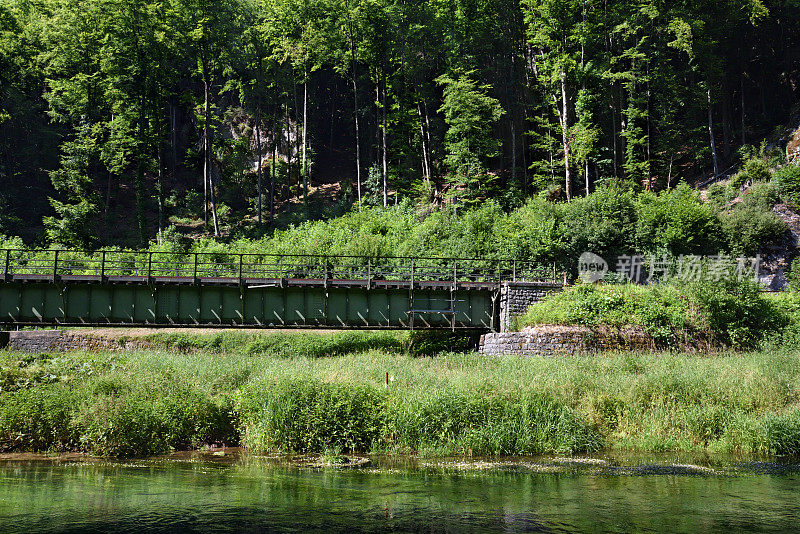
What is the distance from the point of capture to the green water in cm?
816

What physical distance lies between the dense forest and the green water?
1331 inches

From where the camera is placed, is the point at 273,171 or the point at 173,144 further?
the point at 173,144

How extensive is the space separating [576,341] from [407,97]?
34741mm

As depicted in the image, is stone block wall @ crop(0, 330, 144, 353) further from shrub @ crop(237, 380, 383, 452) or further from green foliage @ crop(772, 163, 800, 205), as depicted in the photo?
green foliage @ crop(772, 163, 800, 205)

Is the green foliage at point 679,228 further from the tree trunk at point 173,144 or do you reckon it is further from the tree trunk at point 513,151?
the tree trunk at point 173,144

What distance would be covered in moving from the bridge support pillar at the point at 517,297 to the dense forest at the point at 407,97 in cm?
1664

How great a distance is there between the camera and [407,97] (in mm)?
53250

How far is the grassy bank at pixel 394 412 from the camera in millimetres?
13578

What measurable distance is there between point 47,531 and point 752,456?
48.3ft

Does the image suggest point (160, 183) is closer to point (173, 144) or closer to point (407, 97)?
point (173, 144)

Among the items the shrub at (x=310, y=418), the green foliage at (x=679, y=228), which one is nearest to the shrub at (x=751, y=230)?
the green foliage at (x=679, y=228)

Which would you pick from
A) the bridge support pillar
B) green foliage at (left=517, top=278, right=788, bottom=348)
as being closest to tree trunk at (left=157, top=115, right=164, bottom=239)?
the bridge support pillar

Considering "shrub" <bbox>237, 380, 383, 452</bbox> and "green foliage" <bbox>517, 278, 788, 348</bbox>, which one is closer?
"shrub" <bbox>237, 380, 383, 452</bbox>

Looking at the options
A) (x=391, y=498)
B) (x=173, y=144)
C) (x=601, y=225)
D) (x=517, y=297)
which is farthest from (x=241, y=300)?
(x=173, y=144)
